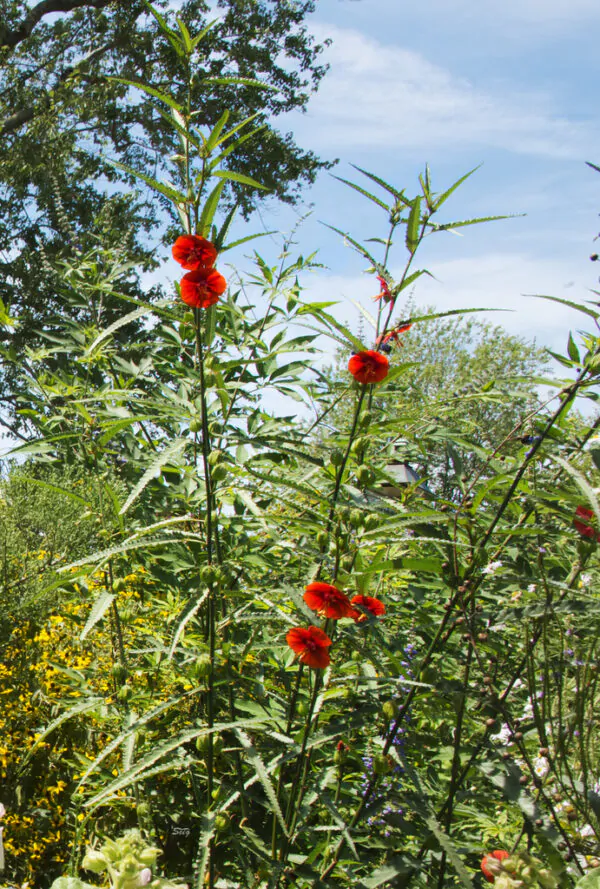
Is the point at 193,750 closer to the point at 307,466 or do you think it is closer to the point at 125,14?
the point at 307,466

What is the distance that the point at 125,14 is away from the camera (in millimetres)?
11828

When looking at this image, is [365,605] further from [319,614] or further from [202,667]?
[202,667]

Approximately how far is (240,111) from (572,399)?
1184 cm

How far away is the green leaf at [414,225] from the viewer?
Result: 3.85 ft

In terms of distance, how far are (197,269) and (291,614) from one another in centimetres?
68

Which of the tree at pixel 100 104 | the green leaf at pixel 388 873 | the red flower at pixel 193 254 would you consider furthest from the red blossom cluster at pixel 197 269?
the tree at pixel 100 104

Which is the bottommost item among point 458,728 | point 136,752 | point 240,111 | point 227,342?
point 136,752

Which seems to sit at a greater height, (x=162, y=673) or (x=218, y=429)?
(x=218, y=429)

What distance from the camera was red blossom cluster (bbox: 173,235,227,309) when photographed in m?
1.08

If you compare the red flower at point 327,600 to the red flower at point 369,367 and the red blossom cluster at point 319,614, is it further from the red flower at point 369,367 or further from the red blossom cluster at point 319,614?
the red flower at point 369,367

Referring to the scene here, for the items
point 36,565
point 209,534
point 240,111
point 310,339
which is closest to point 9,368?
point 240,111

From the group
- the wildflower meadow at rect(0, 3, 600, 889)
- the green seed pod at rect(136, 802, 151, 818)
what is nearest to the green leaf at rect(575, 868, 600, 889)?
the wildflower meadow at rect(0, 3, 600, 889)

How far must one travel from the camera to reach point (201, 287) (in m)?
1.10

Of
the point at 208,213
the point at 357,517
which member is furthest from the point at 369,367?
the point at 208,213
